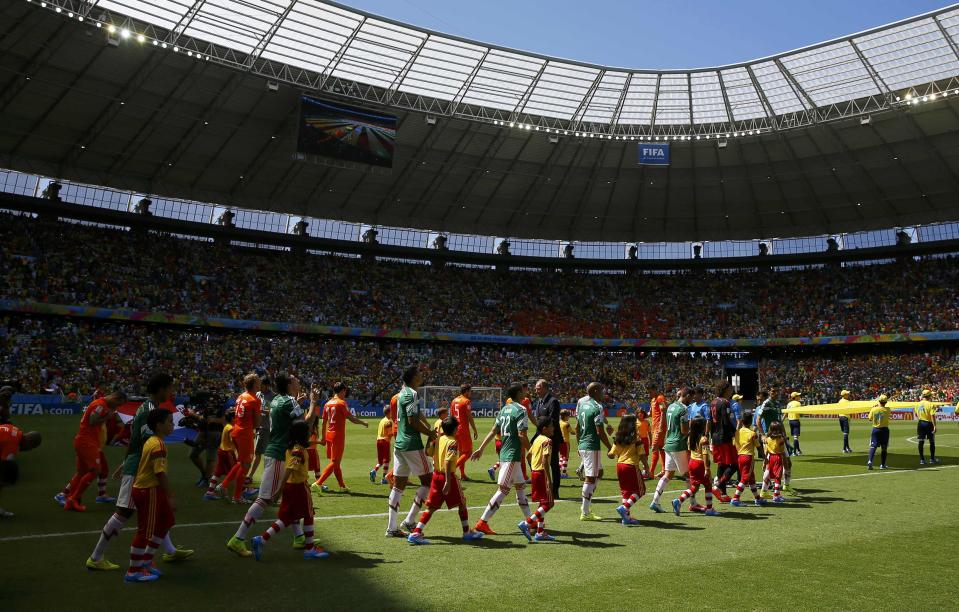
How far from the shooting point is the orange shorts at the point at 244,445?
11.7 metres

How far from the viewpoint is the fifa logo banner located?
42188 mm

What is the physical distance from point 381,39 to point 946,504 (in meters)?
32.6

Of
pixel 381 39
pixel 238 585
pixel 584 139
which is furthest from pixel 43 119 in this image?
pixel 238 585

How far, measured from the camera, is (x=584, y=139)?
145 ft

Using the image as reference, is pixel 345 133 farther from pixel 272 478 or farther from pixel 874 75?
pixel 272 478

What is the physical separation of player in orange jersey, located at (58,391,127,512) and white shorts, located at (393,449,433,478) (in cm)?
465

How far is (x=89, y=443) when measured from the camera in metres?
10.9

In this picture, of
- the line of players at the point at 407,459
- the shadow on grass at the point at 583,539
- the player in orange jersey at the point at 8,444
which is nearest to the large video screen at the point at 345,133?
the line of players at the point at 407,459

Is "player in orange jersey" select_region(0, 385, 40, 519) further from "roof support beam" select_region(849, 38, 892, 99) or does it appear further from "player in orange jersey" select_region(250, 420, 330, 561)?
"roof support beam" select_region(849, 38, 892, 99)

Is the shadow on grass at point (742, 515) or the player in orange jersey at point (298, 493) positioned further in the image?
the shadow on grass at point (742, 515)

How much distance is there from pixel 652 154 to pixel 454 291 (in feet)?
76.0

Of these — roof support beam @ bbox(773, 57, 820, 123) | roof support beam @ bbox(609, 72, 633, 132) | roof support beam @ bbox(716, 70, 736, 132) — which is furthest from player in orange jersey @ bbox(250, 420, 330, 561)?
roof support beam @ bbox(716, 70, 736, 132)

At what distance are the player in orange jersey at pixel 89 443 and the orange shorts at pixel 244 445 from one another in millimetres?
2023

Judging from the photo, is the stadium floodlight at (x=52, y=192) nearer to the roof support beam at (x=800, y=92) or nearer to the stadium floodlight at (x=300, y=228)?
the stadium floodlight at (x=300, y=228)
